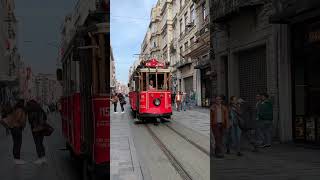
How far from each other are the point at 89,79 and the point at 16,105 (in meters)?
0.43

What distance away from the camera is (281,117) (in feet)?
35.1

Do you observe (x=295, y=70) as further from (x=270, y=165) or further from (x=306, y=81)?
(x=270, y=165)

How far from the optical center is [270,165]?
7656mm

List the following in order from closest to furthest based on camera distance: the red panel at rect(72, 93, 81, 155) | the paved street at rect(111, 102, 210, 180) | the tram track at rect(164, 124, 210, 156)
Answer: the red panel at rect(72, 93, 81, 155)
the paved street at rect(111, 102, 210, 180)
the tram track at rect(164, 124, 210, 156)

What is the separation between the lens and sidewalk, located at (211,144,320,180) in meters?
6.73

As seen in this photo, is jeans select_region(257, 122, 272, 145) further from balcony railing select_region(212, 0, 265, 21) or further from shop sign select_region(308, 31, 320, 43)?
balcony railing select_region(212, 0, 265, 21)

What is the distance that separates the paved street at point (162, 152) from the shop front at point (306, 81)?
2567 millimetres

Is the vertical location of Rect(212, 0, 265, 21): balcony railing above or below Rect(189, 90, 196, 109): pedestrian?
above

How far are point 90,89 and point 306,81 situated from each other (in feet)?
27.4

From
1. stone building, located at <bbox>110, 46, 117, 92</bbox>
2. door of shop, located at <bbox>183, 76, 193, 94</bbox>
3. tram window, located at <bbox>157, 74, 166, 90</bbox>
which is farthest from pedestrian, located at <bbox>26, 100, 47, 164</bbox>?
tram window, located at <bbox>157, 74, 166, 90</bbox>

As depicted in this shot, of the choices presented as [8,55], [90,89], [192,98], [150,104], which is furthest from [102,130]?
[150,104]

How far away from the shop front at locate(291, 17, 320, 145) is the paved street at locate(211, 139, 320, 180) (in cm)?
104

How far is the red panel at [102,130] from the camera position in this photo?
279 cm

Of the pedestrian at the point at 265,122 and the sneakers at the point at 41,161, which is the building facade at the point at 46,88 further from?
the pedestrian at the point at 265,122
